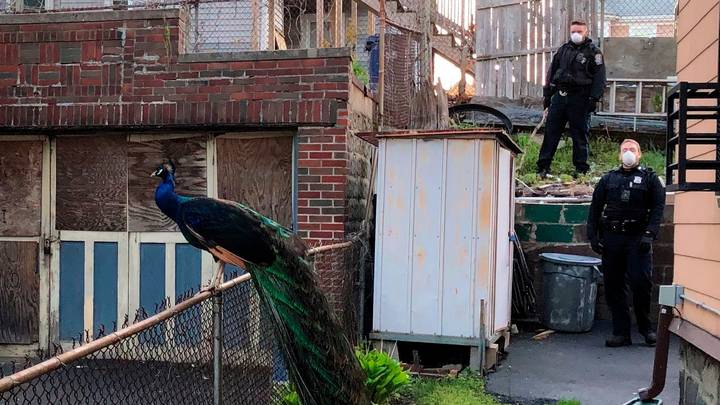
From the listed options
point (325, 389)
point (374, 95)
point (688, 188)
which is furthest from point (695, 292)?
point (374, 95)

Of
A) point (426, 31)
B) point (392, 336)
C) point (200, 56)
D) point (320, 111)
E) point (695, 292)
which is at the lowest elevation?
point (392, 336)

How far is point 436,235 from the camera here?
6.60 m

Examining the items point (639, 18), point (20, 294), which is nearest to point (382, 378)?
point (20, 294)

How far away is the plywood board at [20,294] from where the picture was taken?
7930 mm

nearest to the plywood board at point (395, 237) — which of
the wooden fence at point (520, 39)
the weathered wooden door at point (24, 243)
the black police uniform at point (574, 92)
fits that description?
the weathered wooden door at point (24, 243)

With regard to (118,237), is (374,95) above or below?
above

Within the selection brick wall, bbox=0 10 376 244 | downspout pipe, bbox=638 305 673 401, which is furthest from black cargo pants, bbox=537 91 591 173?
downspout pipe, bbox=638 305 673 401

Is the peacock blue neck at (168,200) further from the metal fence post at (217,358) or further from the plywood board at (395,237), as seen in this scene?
the plywood board at (395,237)

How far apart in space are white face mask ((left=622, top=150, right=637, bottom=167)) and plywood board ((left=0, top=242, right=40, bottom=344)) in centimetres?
620

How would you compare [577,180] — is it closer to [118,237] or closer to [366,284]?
[366,284]

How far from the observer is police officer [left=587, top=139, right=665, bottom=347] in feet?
24.5

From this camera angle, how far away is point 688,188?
3891mm

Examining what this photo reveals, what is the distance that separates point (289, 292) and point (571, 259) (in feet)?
15.6

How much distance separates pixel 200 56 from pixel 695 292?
489cm
